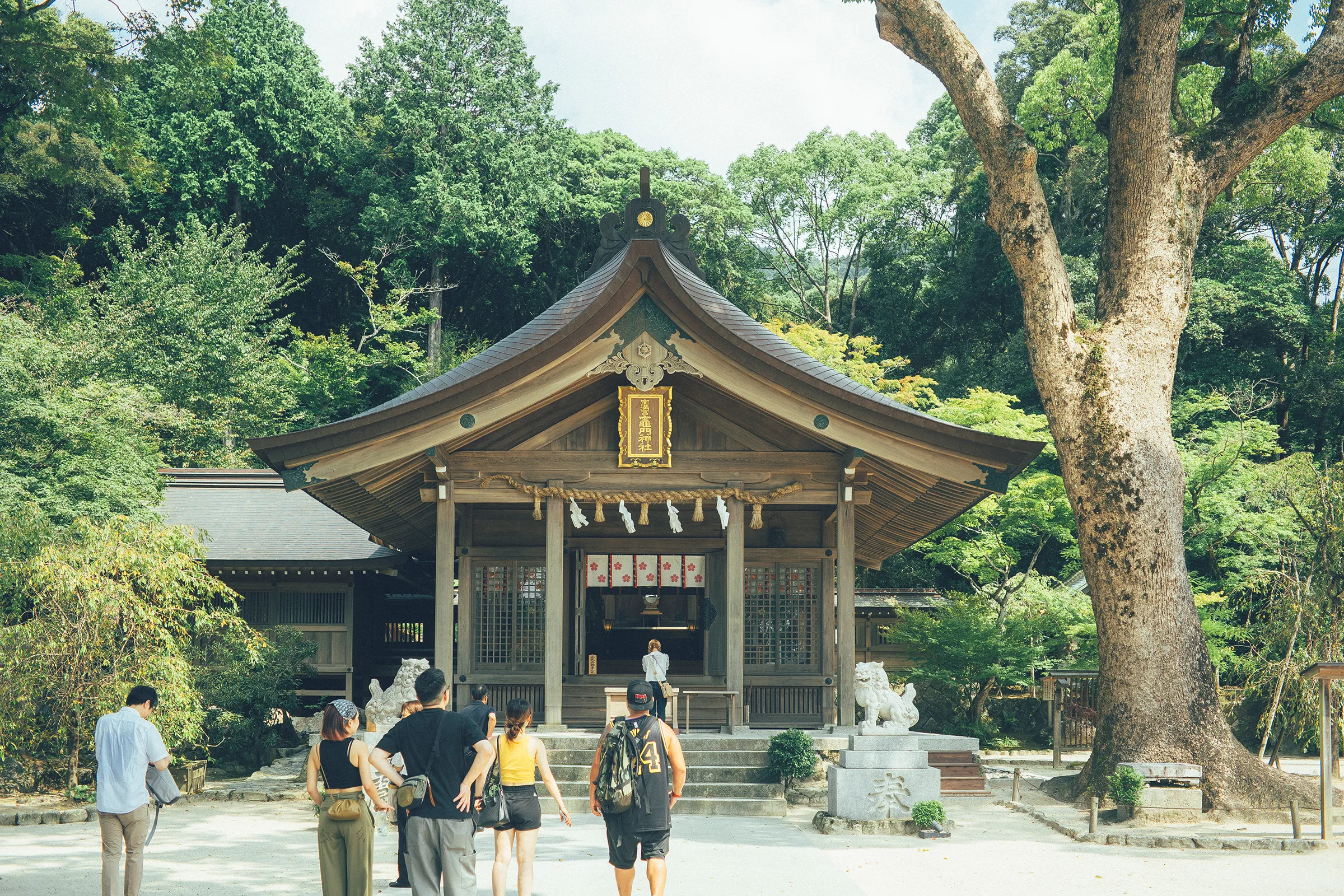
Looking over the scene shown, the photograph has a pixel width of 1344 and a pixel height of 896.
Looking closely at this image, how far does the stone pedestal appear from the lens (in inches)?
440

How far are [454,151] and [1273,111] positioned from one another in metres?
26.8

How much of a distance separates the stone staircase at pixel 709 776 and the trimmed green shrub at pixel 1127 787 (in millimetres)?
3440

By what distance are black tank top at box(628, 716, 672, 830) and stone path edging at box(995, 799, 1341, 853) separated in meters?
5.87

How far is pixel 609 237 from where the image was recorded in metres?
16.8

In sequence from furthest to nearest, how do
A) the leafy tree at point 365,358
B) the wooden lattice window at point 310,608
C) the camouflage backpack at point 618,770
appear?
the leafy tree at point 365,358
the wooden lattice window at point 310,608
the camouflage backpack at point 618,770

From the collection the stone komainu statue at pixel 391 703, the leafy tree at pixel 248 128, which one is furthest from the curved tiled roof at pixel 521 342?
the leafy tree at pixel 248 128

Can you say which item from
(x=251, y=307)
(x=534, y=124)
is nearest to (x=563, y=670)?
(x=251, y=307)

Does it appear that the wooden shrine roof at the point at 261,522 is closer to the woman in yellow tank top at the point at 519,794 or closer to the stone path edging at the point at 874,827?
the stone path edging at the point at 874,827

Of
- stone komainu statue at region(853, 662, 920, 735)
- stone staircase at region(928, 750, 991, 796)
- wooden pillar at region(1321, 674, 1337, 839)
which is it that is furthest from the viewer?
stone staircase at region(928, 750, 991, 796)

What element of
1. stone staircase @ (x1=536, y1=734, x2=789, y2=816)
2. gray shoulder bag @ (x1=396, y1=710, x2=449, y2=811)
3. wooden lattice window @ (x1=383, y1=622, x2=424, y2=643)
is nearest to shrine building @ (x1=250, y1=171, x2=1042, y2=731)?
stone staircase @ (x1=536, y1=734, x2=789, y2=816)

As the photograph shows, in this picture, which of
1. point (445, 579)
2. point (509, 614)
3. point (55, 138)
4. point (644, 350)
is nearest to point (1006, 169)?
point (644, 350)

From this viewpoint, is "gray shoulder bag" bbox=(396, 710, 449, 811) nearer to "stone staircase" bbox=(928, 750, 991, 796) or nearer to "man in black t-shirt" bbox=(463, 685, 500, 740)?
"man in black t-shirt" bbox=(463, 685, 500, 740)

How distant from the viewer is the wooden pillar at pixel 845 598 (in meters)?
13.7

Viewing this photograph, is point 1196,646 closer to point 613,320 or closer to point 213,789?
point 613,320
